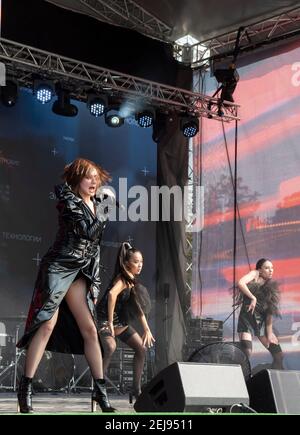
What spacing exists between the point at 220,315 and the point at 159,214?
1696mm

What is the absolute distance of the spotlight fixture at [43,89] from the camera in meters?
8.34

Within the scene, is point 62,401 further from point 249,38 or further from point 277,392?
point 249,38

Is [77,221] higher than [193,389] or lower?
higher

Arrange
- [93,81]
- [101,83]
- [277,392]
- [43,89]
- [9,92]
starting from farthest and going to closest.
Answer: [101,83], [93,81], [43,89], [9,92], [277,392]

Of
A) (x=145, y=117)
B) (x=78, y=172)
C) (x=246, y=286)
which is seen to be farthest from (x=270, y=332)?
(x=78, y=172)

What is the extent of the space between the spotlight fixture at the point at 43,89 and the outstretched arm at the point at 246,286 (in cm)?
339

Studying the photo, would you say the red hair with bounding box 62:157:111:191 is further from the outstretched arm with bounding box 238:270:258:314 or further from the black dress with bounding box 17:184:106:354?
the outstretched arm with bounding box 238:270:258:314

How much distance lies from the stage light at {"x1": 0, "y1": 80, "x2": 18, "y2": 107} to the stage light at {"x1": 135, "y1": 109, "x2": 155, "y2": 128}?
70.1 inches

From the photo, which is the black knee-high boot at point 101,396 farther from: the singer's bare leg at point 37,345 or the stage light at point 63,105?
the stage light at point 63,105

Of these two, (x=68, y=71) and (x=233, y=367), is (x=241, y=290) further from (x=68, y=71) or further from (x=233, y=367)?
(x=233, y=367)

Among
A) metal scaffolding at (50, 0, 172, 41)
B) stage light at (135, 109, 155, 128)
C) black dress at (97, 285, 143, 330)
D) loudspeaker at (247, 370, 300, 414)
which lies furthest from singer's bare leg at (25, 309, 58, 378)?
metal scaffolding at (50, 0, 172, 41)

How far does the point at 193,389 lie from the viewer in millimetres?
3254

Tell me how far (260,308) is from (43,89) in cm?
386

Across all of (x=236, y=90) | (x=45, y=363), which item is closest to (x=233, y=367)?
(x=45, y=363)
